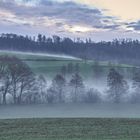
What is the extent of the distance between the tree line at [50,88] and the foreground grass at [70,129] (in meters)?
17.4

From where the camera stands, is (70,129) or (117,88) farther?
(117,88)

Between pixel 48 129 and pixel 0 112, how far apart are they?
604 inches

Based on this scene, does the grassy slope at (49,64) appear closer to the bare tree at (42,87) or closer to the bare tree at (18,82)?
the bare tree at (42,87)

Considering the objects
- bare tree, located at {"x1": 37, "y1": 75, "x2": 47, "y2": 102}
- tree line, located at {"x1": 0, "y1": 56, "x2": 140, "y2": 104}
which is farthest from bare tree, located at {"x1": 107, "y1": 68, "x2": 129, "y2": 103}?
bare tree, located at {"x1": 37, "y1": 75, "x2": 47, "y2": 102}

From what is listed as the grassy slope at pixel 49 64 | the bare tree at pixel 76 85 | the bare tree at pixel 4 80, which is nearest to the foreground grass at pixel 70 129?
the bare tree at pixel 4 80

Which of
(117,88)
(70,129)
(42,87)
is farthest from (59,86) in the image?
(70,129)

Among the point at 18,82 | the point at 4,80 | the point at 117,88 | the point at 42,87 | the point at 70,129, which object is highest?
the point at 4,80

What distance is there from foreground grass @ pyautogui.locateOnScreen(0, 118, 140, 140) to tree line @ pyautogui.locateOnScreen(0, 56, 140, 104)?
1741cm

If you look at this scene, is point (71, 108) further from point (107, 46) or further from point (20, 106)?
point (107, 46)

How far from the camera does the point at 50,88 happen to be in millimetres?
42500

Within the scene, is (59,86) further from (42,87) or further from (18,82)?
(18,82)

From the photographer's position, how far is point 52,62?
5975cm

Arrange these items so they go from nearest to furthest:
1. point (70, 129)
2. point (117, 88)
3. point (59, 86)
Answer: point (70, 129) < point (59, 86) < point (117, 88)

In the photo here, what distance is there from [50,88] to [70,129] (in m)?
22.5
